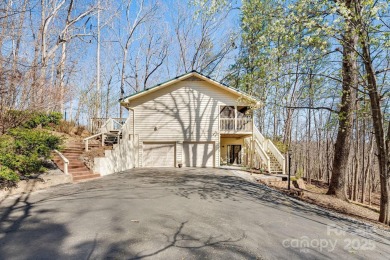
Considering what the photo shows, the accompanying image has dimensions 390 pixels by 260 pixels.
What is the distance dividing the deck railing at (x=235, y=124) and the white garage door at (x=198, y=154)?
4.93ft

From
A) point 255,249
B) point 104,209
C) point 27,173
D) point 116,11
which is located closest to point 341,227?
point 255,249

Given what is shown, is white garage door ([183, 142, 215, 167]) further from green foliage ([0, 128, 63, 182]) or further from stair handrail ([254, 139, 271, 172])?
green foliage ([0, 128, 63, 182])

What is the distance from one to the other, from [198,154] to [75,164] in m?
7.51

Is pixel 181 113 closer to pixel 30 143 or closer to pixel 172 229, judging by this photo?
pixel 30 143

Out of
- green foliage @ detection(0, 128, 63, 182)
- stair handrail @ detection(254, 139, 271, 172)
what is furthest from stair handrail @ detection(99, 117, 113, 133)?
stair handrail @ detection(254, 139, 271, 172)

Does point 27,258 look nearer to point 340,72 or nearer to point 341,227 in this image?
point 341,227

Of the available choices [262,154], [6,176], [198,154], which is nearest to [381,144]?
[262,154]

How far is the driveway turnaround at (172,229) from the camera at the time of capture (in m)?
2.99

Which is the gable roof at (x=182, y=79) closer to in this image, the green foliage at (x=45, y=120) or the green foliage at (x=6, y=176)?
the green foliage at (x=45, y=120)

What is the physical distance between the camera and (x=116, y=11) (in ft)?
68.5

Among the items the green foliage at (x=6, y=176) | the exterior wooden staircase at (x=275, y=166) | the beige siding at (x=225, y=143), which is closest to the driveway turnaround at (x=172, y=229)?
the green foliage at (x=6, y=176)

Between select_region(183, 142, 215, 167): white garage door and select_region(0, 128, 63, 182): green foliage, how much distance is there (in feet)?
27.3

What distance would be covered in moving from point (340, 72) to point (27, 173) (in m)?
10.9

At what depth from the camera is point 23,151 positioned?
22.5ft
